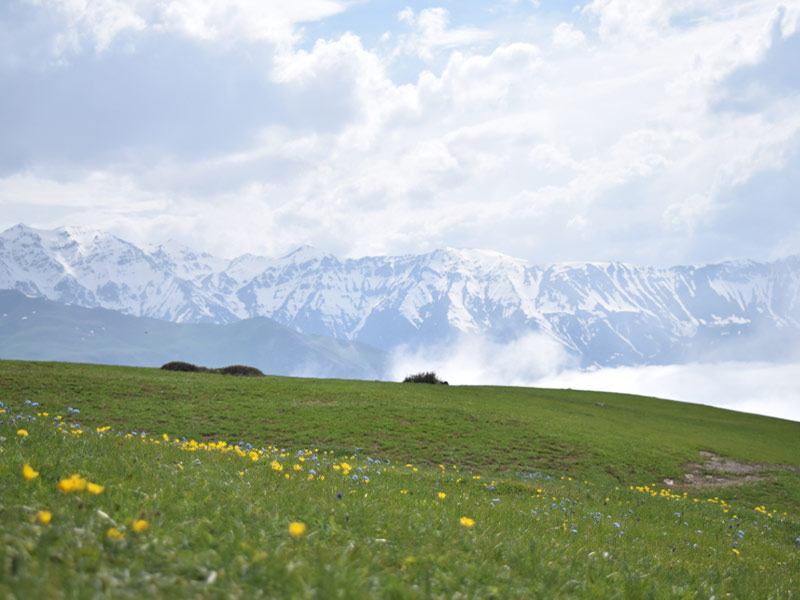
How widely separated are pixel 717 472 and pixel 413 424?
20731mm

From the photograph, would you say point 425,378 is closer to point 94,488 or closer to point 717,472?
point 717,472

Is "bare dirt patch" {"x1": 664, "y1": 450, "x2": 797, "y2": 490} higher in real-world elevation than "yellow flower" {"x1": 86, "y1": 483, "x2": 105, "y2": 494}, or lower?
lower

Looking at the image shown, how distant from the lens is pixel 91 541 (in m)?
4.41

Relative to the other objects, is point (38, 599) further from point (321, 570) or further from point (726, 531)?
point (726, 531)

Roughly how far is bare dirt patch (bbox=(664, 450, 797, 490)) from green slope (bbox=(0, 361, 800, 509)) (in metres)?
0.51

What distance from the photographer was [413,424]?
39.7 meters

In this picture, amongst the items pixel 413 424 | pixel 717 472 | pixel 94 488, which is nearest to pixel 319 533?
pixel 94 488

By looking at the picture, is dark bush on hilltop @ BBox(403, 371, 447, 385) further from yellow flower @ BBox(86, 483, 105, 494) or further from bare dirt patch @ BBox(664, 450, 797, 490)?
yellow flower @ BBox(86, 483, 105, 494)

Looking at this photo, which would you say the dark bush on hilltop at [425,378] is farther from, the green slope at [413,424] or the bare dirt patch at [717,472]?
the bare dirt patch at [717,472]

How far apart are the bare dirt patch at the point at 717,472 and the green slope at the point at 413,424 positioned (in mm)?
513

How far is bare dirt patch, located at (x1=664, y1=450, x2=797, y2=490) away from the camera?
114 feet

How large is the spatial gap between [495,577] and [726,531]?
37.8 ft

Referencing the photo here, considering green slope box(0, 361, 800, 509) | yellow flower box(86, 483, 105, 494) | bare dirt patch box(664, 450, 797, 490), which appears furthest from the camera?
bare dirt patch box(664, 450, 797, 490)

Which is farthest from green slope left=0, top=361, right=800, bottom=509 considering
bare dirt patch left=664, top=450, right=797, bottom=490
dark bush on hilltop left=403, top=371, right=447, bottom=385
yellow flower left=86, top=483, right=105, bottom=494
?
yellow flower left=86, top=483, right=105, bottom=494
